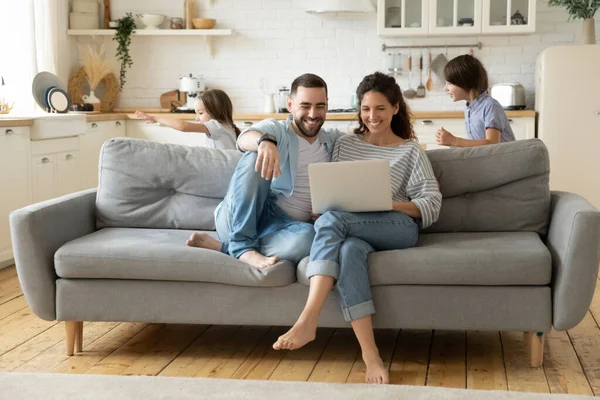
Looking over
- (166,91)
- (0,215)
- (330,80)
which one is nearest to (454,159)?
(0,215)

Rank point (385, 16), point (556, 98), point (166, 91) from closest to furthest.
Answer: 1. point (556, 98)
2. point (385, 16)
3. point (166, 91)

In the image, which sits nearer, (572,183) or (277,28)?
(572,183)

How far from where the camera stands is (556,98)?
20.5ft

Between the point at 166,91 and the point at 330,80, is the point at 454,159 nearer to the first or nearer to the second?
the point at 330,80

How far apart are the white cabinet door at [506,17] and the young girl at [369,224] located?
11.0 feet

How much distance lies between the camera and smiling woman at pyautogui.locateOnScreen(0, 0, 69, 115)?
6199 millimetres

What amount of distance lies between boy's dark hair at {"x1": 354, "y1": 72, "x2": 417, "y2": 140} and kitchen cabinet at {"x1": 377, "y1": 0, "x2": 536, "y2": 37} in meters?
3.32

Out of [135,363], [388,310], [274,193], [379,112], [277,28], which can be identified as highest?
[277,28]

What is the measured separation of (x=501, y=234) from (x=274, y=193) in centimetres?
90

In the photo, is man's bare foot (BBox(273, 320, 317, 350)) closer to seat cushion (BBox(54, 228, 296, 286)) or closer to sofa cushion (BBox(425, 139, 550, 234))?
seat cushion (BBox(54, 228, 296, 286))

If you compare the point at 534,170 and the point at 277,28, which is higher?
the point at 277,28

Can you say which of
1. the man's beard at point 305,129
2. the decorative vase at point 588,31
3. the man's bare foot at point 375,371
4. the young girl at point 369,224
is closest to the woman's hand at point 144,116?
the man's beard at point 305,129

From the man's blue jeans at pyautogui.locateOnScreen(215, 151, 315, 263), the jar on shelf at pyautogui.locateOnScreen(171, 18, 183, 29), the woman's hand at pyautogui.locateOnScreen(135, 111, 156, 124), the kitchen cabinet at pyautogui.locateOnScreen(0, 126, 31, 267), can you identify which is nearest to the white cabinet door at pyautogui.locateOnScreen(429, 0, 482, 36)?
the jar on shelf at pyautogui.locateOnScreen(171, 18, 183, 29)

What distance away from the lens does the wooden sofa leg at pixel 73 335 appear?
3268 mm
